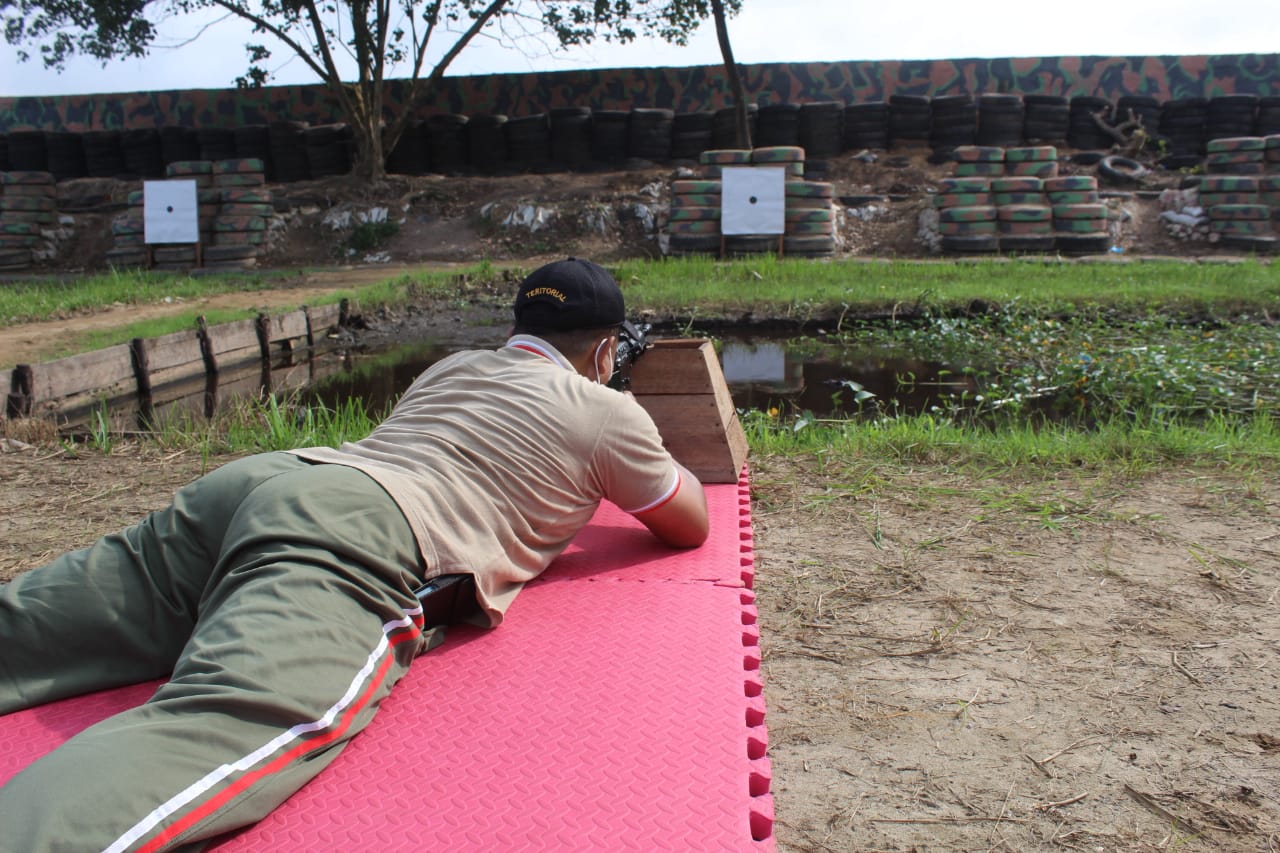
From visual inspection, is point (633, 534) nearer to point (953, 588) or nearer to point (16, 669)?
point (953, 588)

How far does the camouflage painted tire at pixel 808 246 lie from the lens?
13344 millimetres

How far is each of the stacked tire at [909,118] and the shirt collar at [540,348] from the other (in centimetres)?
1608

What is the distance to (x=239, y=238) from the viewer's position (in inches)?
593

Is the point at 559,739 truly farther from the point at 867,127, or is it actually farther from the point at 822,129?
the point at 867,127

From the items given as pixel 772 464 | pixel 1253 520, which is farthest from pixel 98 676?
pixel 1253 520

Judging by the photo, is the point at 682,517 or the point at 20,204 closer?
the point at 682,517

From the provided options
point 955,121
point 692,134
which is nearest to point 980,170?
point 955,121

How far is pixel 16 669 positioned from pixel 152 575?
28cm

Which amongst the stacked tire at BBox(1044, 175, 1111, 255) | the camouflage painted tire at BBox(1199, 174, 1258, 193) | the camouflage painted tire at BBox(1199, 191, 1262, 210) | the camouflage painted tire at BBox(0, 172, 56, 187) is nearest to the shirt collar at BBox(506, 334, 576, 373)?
the stacked tire at BBox(1044, 175, 1111, 255)

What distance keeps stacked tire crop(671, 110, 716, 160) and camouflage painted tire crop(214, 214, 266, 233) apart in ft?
23.3

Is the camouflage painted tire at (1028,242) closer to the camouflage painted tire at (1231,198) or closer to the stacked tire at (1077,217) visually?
the stacked tire at (1077,217)

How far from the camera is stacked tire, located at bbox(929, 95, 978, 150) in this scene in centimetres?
1630

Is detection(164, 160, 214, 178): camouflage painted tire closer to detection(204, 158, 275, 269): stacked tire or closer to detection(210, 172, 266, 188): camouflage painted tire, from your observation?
detection(204, 158, 275, 269): stacked tire

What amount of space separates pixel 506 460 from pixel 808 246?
39.2ft
